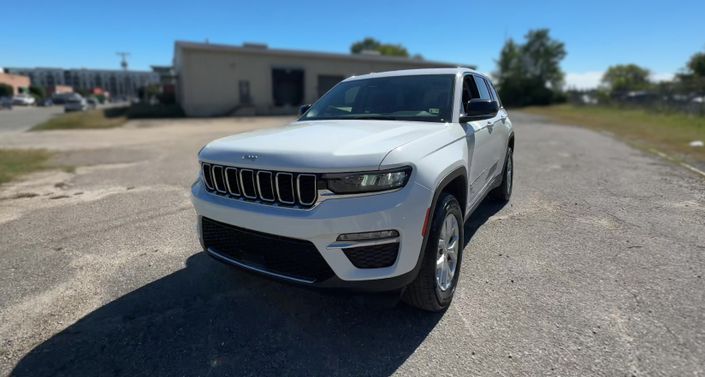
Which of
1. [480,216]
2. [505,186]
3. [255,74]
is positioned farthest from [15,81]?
[480,216]

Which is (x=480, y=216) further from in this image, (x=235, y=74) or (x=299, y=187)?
(x=235, y=74)

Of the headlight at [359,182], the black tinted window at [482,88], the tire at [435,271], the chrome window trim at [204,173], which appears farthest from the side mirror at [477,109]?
the chrome window trim at [204,173]

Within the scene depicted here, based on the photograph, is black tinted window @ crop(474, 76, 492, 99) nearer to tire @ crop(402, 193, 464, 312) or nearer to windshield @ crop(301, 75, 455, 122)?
windshield @ crop(301, 75, 455, 122)

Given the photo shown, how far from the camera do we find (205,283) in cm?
347

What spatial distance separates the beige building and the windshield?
88.1ft

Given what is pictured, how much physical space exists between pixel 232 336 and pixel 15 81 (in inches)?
3708

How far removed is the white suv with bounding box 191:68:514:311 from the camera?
7.84ft

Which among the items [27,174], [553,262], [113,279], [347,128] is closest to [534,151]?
[553,262]

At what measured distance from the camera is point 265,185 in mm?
2611

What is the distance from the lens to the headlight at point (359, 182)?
2393 millimetres

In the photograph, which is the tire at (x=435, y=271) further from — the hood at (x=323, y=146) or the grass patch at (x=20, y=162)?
the grass patch at (x=20, y=162)

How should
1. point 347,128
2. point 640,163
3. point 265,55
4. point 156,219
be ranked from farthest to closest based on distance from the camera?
point 265,55 < point 640,163 < point 156,219 < point 347,128

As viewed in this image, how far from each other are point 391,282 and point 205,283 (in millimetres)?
1804

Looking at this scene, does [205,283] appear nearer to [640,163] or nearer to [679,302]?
[679,302]
